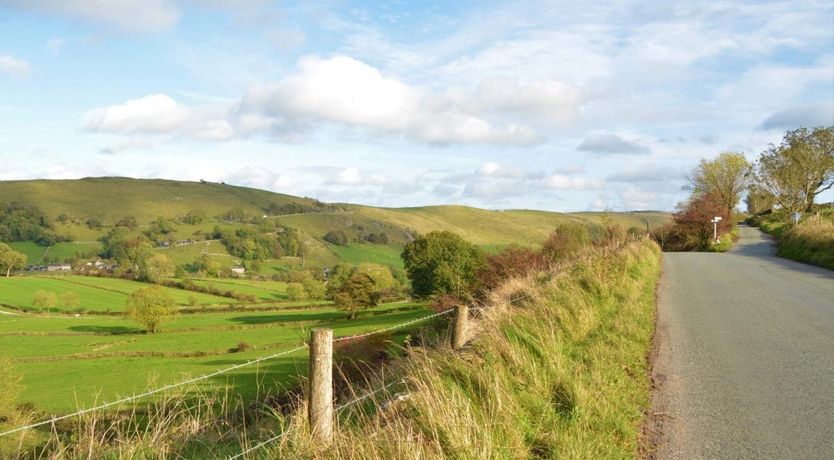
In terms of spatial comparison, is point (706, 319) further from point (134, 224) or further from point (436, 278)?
point (134, 224)

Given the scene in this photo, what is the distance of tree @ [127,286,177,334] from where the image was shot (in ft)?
237

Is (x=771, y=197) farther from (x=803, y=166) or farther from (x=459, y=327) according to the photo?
(x=459, y=327)

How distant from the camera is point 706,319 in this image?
12805 mm

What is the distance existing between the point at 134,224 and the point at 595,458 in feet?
620

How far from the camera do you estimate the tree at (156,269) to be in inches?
4418

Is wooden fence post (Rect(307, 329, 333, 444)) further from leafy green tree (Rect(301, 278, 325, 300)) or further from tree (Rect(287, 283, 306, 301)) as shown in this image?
leafy green tree (Rect(301, 278, 325, 300))

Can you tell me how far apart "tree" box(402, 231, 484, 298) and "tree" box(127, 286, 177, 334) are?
1194 inches

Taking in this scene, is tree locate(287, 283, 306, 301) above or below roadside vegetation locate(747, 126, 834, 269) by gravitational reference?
below

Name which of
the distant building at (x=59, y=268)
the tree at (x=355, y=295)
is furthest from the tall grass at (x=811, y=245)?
the distant building at (x=59, y=268)

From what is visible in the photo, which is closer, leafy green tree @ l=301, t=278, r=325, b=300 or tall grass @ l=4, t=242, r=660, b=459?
tall grass @ l=4, t=242, r=660, b=459

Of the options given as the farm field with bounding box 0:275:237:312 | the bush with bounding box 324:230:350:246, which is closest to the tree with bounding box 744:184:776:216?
the farm field with bounding box 0:275:237:312

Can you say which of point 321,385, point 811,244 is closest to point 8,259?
point 811,244

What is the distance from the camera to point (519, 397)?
6.22m

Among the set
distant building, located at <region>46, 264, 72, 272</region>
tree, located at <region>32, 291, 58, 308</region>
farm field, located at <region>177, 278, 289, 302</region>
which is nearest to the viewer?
tree, located at <region>32, 291, 58, 308</region>
